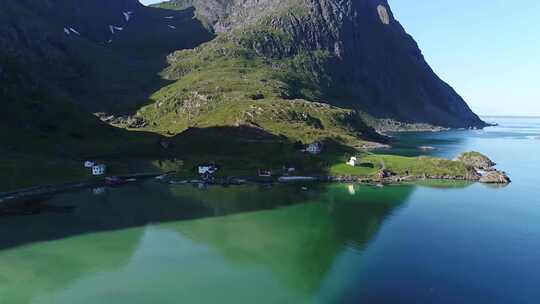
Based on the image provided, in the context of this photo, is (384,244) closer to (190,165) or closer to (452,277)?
(452,277)

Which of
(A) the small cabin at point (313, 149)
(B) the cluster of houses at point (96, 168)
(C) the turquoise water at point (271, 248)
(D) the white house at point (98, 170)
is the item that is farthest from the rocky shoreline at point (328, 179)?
(A) the small cabin at point (313, 149)

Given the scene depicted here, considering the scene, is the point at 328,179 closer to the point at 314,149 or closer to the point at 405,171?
the point at 405,171

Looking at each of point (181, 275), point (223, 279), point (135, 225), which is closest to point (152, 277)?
point (181, 275)

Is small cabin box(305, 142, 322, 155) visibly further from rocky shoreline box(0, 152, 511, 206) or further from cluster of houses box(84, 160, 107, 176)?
cluster of houses box(84, 160, 107, 176)

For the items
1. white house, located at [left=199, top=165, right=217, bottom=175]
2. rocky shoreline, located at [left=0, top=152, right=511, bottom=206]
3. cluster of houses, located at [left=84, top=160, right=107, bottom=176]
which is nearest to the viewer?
rocky shoreline, located at [left=0, top=152, right=511, bottom=206]

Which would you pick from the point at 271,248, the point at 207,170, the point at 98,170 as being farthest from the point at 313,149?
the point at 271,248

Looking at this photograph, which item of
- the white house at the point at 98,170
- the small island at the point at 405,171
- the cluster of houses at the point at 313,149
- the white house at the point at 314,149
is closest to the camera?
the white house at the point at 98,170

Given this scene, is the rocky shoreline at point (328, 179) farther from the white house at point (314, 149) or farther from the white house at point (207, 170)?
the white house at point (314, 149)

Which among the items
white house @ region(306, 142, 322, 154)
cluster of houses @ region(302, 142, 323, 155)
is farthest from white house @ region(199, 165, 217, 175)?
white house @ region(306, 142, 322, 154)
